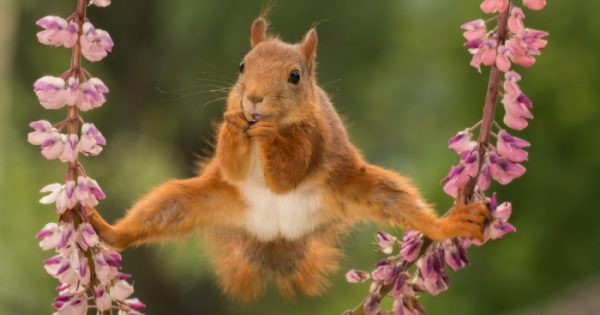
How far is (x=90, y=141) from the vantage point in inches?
29.1

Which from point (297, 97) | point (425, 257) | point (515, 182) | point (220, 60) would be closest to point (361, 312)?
point (425, 257)

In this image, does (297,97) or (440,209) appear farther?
(440,209)

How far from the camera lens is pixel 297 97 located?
39.3 inches

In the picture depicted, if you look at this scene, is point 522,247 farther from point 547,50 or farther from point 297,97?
point 297,97

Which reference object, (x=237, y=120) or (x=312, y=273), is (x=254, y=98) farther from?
(x=312, y=273)

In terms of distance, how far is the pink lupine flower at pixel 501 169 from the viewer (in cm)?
74

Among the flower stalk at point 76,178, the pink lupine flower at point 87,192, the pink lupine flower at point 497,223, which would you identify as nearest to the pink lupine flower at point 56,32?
the flower stalk at point 76,178

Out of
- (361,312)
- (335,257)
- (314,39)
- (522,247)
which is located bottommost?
(361,312)

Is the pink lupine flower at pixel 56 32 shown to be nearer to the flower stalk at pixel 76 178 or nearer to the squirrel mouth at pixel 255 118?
the flower stalk at pixel 76 178

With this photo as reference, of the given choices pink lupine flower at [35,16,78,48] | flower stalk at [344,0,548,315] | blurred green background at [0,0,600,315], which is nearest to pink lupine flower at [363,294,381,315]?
flower stalk at [344,0,548,315]

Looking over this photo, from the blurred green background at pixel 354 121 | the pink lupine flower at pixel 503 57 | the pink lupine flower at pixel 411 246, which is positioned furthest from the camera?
the blurred green background at pixel 354 121

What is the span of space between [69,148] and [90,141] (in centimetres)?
2

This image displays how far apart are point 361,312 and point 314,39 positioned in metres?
0.34

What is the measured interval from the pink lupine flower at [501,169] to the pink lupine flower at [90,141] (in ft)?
0.93
